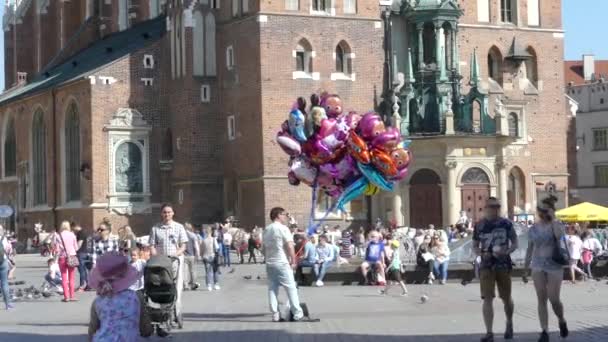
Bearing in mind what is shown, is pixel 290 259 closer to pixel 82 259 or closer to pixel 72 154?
pixel 82 259

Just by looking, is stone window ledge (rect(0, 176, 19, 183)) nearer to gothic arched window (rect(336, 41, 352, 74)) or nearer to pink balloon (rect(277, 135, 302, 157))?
gothic arched window (rect(336, 41, 352, 74))

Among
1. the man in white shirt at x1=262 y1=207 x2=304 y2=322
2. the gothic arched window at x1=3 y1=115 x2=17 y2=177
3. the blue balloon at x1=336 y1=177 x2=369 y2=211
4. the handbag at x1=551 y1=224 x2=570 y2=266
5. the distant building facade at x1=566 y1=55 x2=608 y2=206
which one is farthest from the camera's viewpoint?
the distant building facade at x1=566 y1=55 x2=608 y2=206

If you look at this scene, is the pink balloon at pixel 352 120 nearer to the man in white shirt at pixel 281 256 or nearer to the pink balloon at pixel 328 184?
the pink balloon at pixel 328 184

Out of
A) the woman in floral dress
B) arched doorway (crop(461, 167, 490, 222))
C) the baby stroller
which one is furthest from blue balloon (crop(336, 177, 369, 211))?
arched doorway (crop(461, 167, 490, 222))

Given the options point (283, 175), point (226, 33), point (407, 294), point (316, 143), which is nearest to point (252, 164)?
point (283, 175)

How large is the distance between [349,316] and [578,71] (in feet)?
241

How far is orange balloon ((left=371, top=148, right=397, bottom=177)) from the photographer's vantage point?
67.5ft

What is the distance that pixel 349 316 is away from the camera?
19.8 m

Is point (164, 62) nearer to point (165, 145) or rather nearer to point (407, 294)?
point (165, 145)

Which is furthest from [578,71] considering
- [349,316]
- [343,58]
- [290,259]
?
[290,259]

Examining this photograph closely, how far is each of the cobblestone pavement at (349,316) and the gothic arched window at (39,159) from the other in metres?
33.2

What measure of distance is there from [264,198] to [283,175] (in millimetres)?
1163

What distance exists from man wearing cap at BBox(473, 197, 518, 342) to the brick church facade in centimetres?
3187

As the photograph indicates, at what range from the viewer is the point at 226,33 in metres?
51.1
